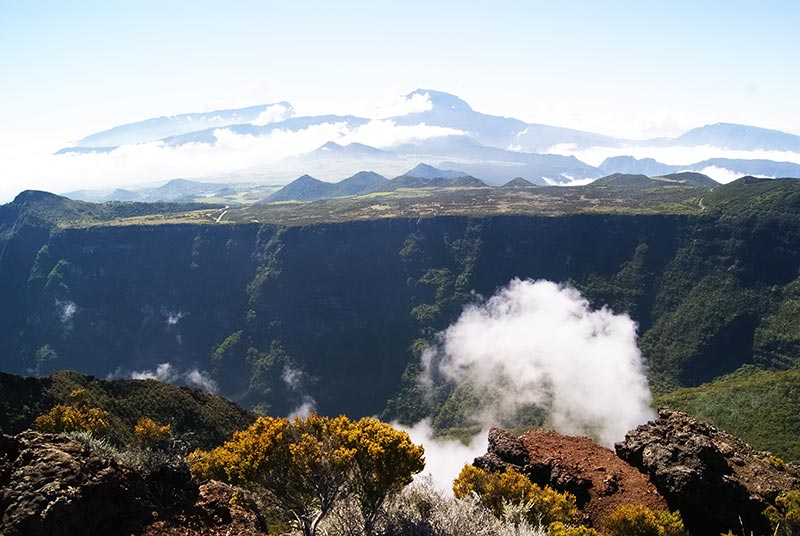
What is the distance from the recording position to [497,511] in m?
28.7

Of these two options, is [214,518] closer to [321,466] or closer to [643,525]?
[321,466]

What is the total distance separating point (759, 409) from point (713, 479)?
92393 mm

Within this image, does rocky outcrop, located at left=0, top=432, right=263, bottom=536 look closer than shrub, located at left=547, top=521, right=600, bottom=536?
Yes

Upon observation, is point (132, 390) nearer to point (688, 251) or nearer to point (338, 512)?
point (338, 512)

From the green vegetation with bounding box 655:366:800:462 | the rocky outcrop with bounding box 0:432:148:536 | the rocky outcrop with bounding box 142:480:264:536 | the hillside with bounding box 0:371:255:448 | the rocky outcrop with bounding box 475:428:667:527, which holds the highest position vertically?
the rocky outcrop with bounding box 0:432:148:536

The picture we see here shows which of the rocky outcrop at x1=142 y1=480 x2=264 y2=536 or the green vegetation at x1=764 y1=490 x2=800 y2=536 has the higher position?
the rocky outcrop at x1=142 y1=480 x2=264 y2=536

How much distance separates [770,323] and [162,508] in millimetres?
193580

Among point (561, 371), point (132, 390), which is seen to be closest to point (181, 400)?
point (132, 390)

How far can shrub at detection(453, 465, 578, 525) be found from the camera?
1088 inches

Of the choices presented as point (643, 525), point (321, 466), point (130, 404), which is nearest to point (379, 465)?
point (321, 466)

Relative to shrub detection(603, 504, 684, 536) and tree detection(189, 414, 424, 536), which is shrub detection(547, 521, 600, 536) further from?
tree detection(189, 414, 424, 536)

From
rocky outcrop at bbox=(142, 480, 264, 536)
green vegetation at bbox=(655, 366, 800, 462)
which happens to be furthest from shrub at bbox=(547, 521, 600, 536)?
green vegetation at bbox=(655, 366, 800, 462)

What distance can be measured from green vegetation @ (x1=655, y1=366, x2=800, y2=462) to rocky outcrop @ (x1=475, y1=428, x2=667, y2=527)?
70.2 m

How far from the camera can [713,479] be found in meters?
28.9
